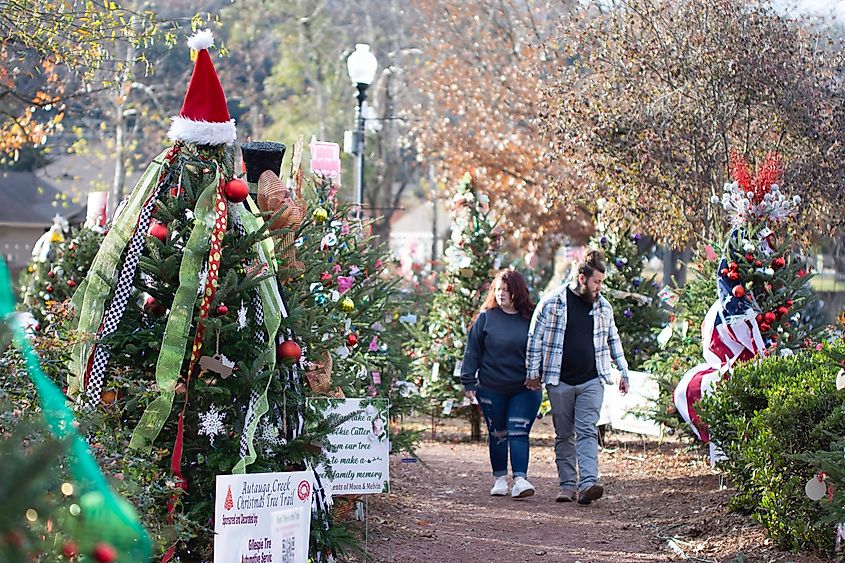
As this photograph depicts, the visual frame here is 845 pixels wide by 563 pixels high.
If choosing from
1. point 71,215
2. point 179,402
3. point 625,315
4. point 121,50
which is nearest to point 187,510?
point 179,402

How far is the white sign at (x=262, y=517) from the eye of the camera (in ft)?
16.0

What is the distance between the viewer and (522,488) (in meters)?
9.29

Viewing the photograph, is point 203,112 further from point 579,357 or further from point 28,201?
point 28,201

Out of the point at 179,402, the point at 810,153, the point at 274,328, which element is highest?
the point at 810,153

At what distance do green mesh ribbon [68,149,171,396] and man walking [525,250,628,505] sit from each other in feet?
13.7

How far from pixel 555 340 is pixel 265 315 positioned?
3.93 m

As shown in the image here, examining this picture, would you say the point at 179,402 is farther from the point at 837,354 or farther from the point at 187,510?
the point at 837,354

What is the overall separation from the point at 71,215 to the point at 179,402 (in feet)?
115

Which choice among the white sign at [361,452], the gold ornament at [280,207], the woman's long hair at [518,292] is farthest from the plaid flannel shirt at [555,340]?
the gold ornament at [280,207]

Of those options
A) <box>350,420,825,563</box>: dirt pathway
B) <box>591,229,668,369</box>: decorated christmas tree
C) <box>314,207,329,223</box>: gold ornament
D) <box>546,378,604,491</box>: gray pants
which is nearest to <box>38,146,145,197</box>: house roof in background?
<box>591,229,668,369</box>: decorated christmas tree

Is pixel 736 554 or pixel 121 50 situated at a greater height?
pixel 121 50

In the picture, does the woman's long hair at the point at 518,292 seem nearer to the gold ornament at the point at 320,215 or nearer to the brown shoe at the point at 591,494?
the brown shoe at the point at 591,494

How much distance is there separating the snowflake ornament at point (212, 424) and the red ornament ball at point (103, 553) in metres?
3.50

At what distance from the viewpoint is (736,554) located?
6.95m
